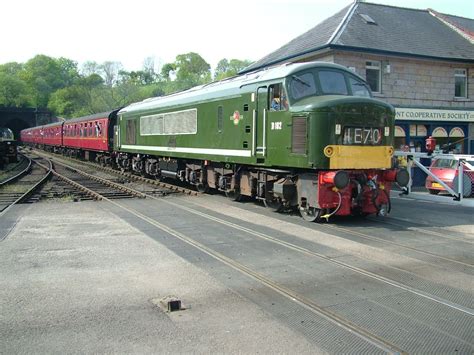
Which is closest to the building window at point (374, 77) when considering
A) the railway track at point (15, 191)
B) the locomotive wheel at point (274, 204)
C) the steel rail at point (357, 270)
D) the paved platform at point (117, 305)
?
the locomotive wheel at point (274, 204)

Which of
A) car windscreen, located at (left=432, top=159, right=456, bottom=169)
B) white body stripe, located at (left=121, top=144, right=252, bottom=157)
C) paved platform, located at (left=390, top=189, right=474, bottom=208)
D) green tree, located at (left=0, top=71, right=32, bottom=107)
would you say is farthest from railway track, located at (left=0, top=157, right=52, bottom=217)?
green tree, located at (left=0, top=71, right=32, bottom=107)

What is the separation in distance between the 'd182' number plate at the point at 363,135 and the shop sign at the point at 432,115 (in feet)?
34.7

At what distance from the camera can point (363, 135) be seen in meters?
10.0

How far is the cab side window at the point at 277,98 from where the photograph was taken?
10445mm

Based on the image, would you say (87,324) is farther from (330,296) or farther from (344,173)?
(344,173)

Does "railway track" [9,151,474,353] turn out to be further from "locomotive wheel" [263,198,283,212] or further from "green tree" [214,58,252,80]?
"green tree" [214,58,252,80]

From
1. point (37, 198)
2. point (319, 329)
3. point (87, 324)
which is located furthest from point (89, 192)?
point (319, 329)

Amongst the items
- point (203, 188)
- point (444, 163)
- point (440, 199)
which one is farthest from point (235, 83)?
point (444, 163)

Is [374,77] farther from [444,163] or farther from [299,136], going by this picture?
[299,136]

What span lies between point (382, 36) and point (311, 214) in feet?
44.7

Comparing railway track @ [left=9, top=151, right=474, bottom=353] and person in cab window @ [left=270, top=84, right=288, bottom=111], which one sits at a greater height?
person in cab window @ [left=270, top=84, right=288, bottom=111]

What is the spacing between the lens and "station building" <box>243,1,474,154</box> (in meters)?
19.8

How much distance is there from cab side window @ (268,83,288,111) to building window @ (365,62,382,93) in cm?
1075

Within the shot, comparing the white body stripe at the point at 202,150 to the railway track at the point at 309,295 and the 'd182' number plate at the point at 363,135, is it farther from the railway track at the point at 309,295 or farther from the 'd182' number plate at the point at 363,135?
the 'd182' number plate at the point at 363,135
